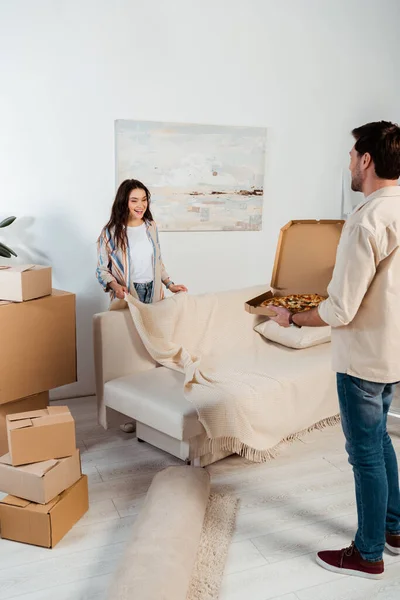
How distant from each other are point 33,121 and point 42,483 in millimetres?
2039

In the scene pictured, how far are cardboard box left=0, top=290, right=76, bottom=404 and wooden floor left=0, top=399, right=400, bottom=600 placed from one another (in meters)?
0.44

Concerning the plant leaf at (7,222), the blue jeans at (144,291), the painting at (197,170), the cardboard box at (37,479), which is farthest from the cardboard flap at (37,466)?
the painting at (197,170)

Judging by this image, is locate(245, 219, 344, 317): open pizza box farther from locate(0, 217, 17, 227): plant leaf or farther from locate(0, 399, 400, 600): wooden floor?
locate(0, 217, 17, 227): plant leaf

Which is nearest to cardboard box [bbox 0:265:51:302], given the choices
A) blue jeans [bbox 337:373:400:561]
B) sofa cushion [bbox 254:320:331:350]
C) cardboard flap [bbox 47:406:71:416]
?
cardboard flap [bbox 47:406:71:416]

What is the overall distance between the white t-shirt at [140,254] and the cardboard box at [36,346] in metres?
0.45

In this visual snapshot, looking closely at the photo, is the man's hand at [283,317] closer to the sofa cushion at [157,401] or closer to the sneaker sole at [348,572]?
the sofa cushion at [157,401]

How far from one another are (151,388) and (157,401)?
0.13 m

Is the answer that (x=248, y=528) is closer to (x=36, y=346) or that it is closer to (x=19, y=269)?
(x=36, y=346)

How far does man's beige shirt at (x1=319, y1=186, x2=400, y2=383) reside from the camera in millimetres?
1719

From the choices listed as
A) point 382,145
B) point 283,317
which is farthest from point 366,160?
point 283,317

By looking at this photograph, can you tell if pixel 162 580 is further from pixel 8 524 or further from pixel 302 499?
pixel 302 499

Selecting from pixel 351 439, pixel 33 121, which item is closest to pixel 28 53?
pixel 33 121

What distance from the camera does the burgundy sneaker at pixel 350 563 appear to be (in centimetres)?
200

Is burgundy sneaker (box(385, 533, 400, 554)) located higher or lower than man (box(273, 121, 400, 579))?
lower
